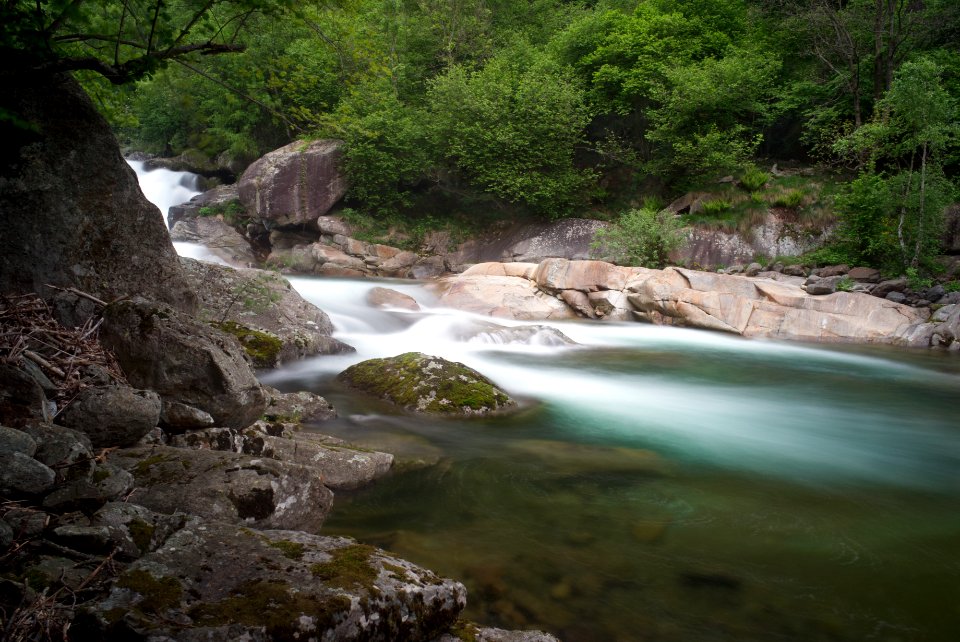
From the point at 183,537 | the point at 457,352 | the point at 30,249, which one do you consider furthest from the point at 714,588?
the point at 457,352

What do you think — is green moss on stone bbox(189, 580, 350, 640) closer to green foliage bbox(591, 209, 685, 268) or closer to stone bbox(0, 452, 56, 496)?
stone bbox(0, 452, 56, 496)

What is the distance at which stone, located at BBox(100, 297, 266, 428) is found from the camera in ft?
13.5

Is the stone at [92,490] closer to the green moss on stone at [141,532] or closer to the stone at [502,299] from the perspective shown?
the green moss on stone at [141,532]

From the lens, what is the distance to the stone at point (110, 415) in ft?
10.3

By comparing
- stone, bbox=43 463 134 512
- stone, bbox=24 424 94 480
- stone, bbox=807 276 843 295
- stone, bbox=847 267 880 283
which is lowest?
stone, bbox=43 463 134 512

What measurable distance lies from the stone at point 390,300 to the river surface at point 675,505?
503 centimetres

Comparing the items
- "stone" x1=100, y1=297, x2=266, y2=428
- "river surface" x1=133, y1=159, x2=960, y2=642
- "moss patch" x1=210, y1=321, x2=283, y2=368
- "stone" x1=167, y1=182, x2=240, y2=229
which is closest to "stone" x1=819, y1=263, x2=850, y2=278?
"river surface" x1=133, y1=159, x2=960, y2=642

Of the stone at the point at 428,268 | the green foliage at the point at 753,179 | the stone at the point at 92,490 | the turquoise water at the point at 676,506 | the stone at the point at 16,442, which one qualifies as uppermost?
the green foliage at the point at 753,179

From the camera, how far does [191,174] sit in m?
31.6

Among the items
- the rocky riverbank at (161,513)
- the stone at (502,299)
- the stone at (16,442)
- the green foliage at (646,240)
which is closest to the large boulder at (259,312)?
the rocky riverbank at (161,513)

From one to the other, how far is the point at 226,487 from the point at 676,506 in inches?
139

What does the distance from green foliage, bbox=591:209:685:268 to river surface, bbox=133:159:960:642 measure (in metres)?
9.31

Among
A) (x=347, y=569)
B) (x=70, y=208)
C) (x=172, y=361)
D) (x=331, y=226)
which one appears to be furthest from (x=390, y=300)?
(x=347, y=569)

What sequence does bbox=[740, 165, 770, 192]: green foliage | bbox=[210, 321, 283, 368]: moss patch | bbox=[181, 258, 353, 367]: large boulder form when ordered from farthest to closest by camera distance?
bbox=[740, 165, 770, 192]: green foliage, bbox=[181, 258, 353, 367]: large boulder, bbox=[210, 321, 283, 368]: moss patch
